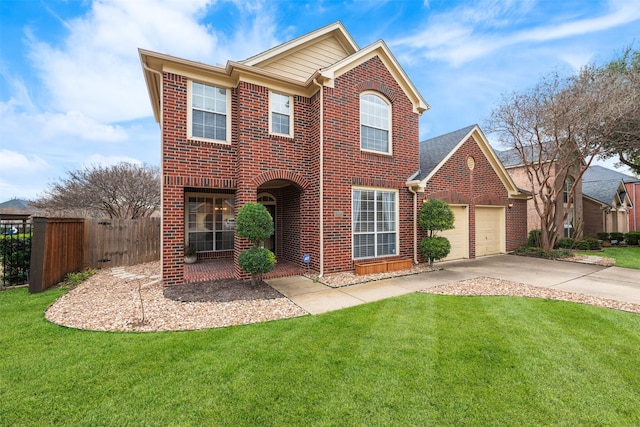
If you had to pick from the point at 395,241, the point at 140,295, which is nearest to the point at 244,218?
the point at 140,295

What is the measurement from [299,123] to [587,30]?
12.3 meters

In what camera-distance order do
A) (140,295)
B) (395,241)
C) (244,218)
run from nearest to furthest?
1. (140,295)
2. (244,218)
3. (395,241)

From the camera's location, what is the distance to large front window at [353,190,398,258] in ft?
29.3

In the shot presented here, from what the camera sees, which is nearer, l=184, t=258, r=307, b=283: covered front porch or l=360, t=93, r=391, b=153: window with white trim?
l=184, t=258, r=307, b=283: covered front porch

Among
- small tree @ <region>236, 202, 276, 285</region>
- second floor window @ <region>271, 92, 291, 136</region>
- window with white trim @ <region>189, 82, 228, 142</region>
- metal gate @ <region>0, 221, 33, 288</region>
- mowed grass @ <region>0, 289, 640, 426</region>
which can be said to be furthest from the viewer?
second floor window @ <region>271, 92, 291, 136</region>

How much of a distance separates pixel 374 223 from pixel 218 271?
17.7 feet

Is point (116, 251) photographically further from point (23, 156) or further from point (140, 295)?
point (23, 156)

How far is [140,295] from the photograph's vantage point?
6246 millimetres

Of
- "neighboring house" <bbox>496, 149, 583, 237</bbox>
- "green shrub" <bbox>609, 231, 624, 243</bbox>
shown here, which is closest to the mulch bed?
"neighboring house" <bbox>496, 149, 583, 237</bbox>

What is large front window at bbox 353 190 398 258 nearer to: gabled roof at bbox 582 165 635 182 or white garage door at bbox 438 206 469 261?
white garage door at bbox 438 206 469 261

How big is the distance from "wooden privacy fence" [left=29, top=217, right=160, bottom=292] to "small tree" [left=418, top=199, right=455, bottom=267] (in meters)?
10.3

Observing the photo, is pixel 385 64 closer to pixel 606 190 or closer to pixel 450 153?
pixel 450 153

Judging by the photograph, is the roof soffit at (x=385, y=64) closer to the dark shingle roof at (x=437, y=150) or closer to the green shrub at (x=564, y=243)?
the dark shingle roof at (x=437, y=150)

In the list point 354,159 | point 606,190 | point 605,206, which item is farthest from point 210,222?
point 606,190
